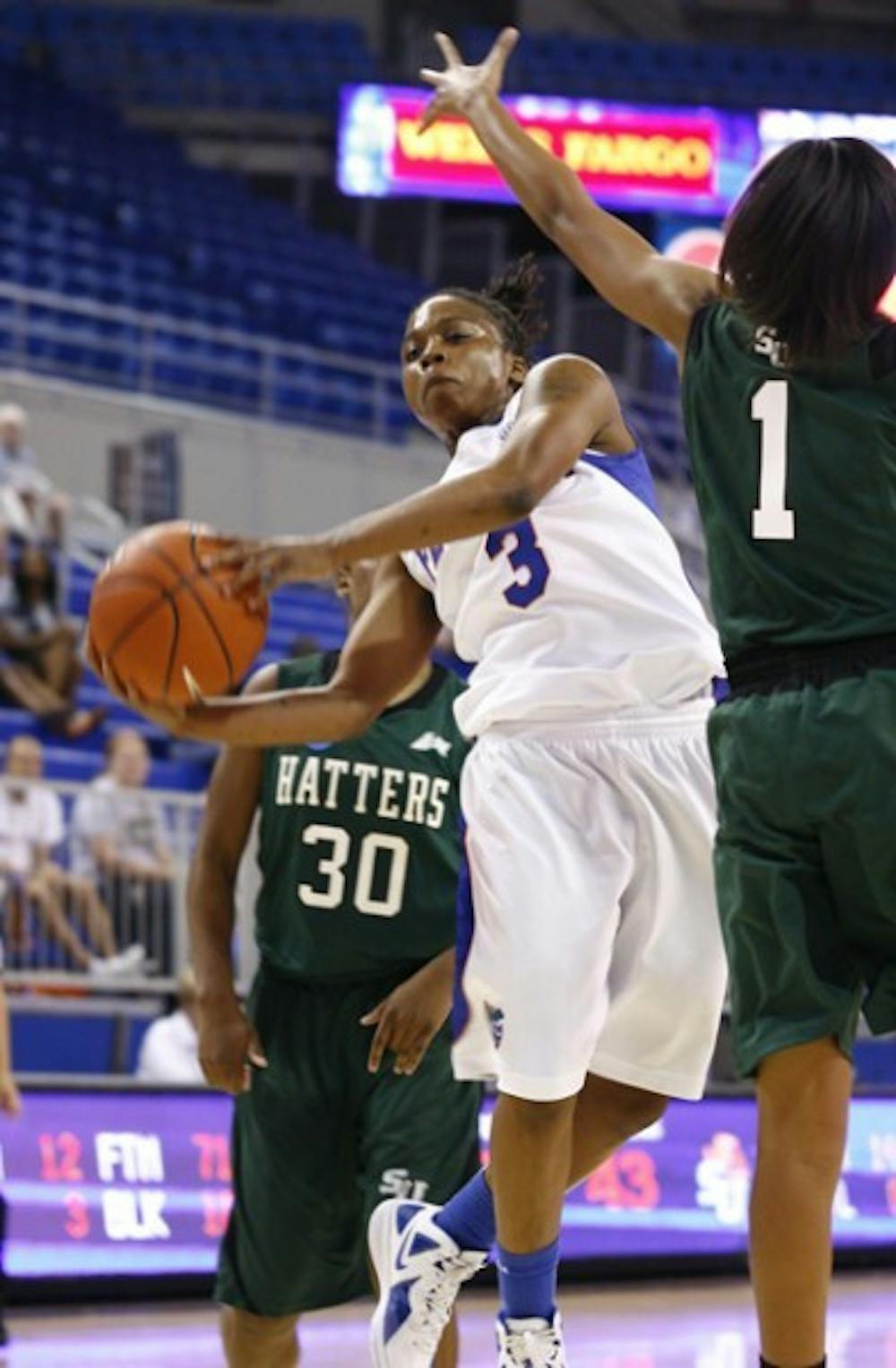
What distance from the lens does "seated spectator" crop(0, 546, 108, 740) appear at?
12570 mm

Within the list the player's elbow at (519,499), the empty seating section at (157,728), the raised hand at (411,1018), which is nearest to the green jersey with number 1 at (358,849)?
the raised hand at (411,1018)

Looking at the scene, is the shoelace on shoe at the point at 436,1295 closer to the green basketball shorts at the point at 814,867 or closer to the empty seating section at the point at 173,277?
the green basketball shorts at the point at 814,867

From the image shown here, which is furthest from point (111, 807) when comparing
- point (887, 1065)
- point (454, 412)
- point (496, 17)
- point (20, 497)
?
point (496, 17)

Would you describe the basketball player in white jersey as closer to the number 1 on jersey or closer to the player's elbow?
the player's elbow

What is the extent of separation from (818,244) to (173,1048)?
20.8ft

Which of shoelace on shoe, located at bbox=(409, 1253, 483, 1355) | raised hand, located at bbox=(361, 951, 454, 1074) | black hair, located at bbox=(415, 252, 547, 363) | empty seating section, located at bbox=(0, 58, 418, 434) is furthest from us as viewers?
empty seating section, located at bbox=(0, 58, 418, 434)

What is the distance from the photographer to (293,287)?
67.9 ft

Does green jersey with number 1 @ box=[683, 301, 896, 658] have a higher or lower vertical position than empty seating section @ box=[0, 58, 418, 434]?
higher

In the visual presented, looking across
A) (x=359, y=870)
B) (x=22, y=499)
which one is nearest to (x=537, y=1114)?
(x=359, y=870)

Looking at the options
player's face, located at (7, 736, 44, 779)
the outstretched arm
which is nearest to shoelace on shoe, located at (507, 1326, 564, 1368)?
the outstretched arm

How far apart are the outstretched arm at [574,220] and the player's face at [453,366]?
51 centimetres

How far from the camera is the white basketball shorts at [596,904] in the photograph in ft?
13.3

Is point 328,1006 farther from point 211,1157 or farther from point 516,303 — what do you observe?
point 211,1157

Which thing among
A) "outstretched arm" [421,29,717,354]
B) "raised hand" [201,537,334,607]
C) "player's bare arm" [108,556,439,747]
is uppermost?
"outstretched arm" [421,29,717,354]
